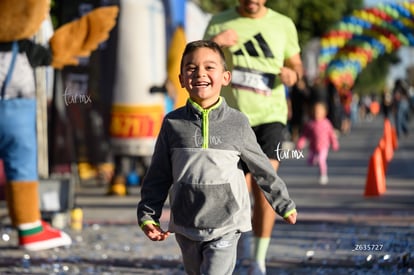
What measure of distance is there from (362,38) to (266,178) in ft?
89.8

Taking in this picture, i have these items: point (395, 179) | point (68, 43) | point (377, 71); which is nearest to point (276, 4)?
point (395, 179)

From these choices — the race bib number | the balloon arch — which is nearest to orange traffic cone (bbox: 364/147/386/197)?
the race bib number

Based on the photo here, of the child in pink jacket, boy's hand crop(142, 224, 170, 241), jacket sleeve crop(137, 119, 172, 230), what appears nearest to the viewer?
boy's hand crop(142, 224, 170, 241)

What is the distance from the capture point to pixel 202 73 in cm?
454

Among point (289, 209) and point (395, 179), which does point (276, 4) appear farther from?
point (289, 209)

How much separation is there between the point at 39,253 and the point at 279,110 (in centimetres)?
228

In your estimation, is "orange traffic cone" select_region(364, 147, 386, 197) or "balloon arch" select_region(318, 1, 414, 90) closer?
"orange traffic cone" select_region(364, 147, 386, 197)

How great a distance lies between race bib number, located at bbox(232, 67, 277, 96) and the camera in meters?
6.49

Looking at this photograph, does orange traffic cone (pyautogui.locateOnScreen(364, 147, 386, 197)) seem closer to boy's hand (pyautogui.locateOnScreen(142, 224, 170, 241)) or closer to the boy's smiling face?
the boy's smiling face

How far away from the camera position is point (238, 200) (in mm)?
4602

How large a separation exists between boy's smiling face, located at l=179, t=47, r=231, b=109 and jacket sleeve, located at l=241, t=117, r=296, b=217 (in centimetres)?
23

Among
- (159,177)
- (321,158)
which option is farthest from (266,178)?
(321,158)

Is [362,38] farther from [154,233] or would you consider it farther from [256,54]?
[154,233]

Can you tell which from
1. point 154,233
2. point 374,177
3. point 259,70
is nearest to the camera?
point 154,233
